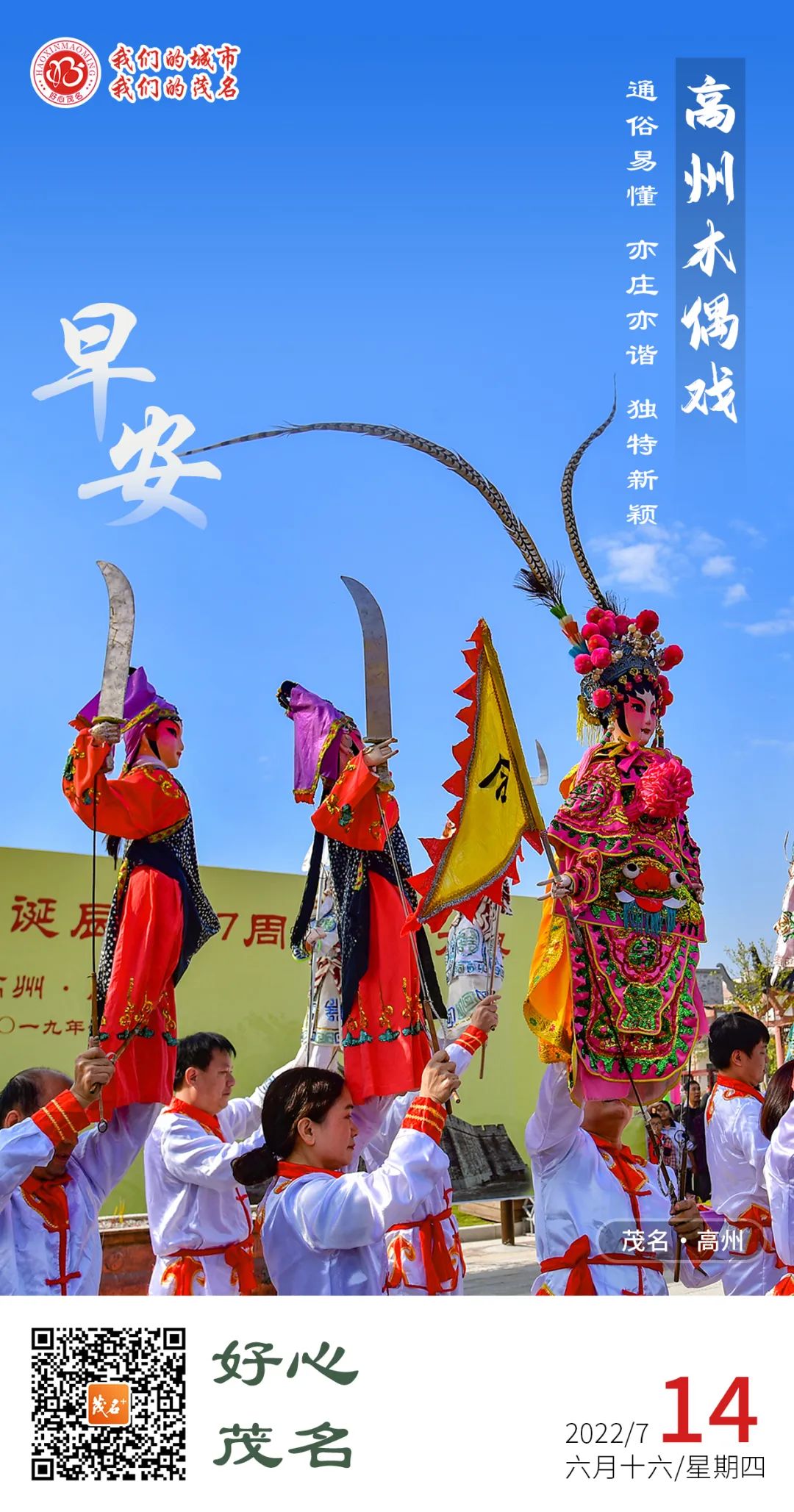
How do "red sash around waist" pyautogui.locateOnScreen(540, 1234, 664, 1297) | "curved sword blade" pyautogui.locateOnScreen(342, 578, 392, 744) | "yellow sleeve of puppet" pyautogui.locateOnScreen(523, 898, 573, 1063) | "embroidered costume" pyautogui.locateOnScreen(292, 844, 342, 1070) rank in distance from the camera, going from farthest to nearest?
"embroidered costume" pyautogui.locateOnScreen(292, 844, 342, 1070)
"yellow sleeve of puppet" pyautogui.locateOnScreen(523, 898, 573, 1063)
"curved sword blade" pyautogui.locateOnScreen(342, 578, 392, 744)
"red sash around waist" pyautogui.locateOnScreen(540, 1234, 664, 1297)

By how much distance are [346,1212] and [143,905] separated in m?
1.79

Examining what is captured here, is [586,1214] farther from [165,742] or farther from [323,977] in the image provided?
[165,742]

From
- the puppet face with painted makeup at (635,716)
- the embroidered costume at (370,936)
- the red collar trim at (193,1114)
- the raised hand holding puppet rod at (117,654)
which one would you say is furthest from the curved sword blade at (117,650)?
the puppet face with painted makeup at (635,716)

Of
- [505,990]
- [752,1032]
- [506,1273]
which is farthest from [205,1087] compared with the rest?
[505,990]

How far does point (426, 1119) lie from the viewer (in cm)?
283

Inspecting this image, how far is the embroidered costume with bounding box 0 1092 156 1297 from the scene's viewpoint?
3152mm

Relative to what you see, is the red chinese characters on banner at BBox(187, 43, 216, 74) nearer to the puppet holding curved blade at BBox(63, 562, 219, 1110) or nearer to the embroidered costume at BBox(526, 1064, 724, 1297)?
the puppet holding curved blade at BBox(63, 562, 219, 1110)

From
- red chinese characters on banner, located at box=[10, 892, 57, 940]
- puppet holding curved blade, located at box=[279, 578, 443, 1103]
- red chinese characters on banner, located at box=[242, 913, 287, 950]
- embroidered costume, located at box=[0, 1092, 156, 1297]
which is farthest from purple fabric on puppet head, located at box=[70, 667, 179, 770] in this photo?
red chinese characters on banner, located at box=[242, 913, 287, 950]

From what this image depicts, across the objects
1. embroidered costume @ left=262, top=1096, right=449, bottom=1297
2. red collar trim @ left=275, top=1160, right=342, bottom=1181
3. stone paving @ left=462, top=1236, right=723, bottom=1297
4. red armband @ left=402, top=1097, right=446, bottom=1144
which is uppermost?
red armband @ left=402, top=1097, right=446, bottom=1144

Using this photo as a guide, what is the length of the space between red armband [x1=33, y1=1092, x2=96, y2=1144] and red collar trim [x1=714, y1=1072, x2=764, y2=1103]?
94.3 inches

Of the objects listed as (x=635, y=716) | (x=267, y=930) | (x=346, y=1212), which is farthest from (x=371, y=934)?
(x=267, y=930)
